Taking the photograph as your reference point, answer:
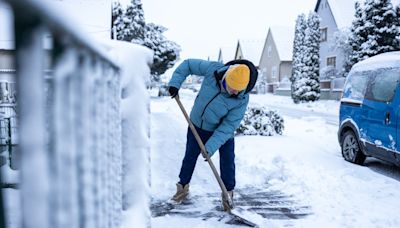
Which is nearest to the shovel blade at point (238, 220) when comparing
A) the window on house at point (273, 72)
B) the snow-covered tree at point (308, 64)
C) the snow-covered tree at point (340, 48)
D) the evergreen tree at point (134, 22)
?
the evergreen tree at point (134, 22)

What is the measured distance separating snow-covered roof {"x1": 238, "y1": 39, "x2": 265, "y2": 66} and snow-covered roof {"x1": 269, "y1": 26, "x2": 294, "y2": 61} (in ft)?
24.2

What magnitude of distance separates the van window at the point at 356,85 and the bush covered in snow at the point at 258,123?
221cm

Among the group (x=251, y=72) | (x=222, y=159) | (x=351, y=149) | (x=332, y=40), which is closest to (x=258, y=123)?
A: (x=351, y=149)

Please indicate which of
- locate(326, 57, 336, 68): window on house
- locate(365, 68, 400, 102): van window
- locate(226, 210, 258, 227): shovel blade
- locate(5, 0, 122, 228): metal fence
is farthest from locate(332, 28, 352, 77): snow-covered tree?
locate(5, 0, 122, 228): metal fence

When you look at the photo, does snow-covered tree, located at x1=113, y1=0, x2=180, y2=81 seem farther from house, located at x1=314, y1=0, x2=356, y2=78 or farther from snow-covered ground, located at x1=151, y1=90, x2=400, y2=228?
snow-covered ground, located at x1=151, y1=90, x2=400, y2=228

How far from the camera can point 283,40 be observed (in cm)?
4222

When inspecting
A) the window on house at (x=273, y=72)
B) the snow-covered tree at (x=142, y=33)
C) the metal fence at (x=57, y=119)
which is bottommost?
the metal fence at (x=57, y=119)

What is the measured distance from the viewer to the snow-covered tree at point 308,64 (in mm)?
25906

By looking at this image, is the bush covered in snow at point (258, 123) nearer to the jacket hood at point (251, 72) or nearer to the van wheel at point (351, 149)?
the van wheel at point (351, 149)

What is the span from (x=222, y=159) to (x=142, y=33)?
2247 cm

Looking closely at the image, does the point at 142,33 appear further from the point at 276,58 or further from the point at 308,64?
the point at 276,58

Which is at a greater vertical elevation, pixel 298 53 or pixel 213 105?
pixel 298 53

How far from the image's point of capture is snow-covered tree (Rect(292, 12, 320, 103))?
2591 cm

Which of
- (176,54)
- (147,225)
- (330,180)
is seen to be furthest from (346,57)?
(147,225)
